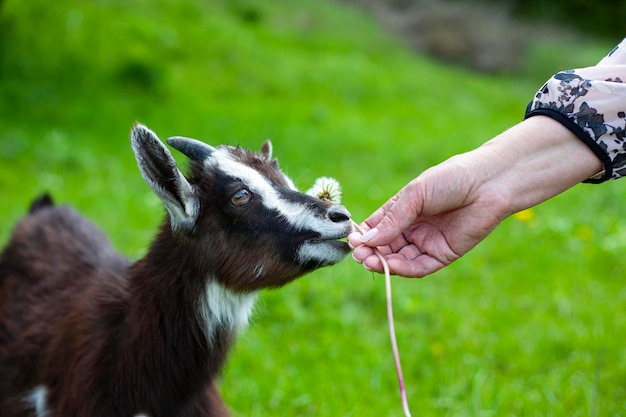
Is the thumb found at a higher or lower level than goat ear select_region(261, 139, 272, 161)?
lower

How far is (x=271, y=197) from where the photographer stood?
2965mm

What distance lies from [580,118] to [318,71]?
11875 millimetres

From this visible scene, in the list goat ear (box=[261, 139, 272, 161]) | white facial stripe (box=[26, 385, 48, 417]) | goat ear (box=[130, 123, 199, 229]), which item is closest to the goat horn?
goat ear (box=[130, 123, 199, 229])

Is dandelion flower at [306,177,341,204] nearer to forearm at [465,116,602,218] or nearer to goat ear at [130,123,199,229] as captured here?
goat ear at [130,123,199,229]

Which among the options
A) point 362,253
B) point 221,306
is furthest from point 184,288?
point 362,253

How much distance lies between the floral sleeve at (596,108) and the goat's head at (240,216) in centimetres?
90

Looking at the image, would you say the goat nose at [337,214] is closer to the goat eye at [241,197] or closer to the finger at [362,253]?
the finger at [362,253]

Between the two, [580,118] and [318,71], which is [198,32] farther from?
[580,118]

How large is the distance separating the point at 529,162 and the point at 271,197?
1.02 metres

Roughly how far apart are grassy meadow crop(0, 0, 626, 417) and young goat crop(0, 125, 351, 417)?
0.63 meters

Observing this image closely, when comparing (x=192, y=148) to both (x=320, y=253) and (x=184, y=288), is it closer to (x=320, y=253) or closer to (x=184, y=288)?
(x=184, y=288)

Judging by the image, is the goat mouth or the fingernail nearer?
the fingernail

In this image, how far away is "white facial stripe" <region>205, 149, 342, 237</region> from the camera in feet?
9.23

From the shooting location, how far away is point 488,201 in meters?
2.73
